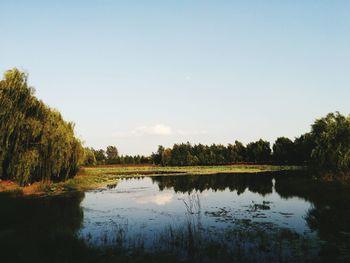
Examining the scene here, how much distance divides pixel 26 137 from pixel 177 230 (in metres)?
21.2

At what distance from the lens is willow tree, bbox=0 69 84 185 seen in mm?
30719

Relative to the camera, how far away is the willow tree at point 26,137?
3072 cm

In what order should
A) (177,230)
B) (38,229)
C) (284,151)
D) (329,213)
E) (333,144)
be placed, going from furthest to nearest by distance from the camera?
(284,151) → (333,144) → (329,213) → (38,229) → (177,230)

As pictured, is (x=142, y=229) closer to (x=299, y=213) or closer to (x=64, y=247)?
(x=64, y=247)

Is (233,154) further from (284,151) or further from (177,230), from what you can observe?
(177,230)

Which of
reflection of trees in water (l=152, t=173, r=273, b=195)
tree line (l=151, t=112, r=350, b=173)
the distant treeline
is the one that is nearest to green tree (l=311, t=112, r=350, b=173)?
tree line (l=151, t=112, r=350, b=173)

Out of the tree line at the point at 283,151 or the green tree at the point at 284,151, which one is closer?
the tree line at the point at 283,151

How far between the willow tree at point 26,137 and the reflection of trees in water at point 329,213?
78.8 ft

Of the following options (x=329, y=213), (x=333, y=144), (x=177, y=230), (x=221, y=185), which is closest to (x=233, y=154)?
(x=221, y=185)

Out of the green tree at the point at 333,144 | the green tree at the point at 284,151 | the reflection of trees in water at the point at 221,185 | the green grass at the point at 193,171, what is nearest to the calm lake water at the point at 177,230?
the green tree at the point at 333,144

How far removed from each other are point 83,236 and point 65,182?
28923mm

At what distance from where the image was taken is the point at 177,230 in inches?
690

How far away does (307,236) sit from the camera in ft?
52.8

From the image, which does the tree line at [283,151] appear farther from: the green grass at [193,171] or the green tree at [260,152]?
the green grass at [193,171]
